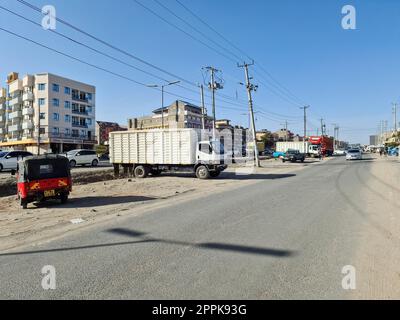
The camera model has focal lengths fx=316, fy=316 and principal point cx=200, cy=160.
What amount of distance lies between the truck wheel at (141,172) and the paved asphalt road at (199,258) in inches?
539

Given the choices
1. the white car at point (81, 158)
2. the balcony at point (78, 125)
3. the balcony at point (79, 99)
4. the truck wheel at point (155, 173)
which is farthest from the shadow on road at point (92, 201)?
the balcony at point (79, 99)

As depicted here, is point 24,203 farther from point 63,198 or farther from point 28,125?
point 28,125

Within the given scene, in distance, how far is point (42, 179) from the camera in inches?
435

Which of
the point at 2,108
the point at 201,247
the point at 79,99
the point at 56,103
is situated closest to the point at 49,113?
the point at 56,103

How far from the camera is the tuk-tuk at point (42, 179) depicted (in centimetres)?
1085

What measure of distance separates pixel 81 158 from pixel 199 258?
3113 centimetres

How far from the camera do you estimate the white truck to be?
20547mm

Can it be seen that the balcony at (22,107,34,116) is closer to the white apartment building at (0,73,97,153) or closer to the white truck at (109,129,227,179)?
the white apartment building at (0,73,97,153)

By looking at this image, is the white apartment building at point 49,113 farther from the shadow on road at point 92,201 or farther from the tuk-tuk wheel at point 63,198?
the tuk-tuk wheel at point 63,198

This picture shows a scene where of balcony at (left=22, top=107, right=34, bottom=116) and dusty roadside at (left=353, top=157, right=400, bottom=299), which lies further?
balcony at (left=22, top=107, right=34, bottom=116)

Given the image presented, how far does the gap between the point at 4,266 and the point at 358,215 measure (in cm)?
793

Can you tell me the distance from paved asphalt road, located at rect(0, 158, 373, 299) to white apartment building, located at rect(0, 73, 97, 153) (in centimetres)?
5876

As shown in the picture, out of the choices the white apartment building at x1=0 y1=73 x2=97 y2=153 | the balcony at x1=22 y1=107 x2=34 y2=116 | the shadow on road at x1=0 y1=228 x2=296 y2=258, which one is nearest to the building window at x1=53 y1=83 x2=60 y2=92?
the white apartment building at x1=0 y1=73 x2=97 y2=153
